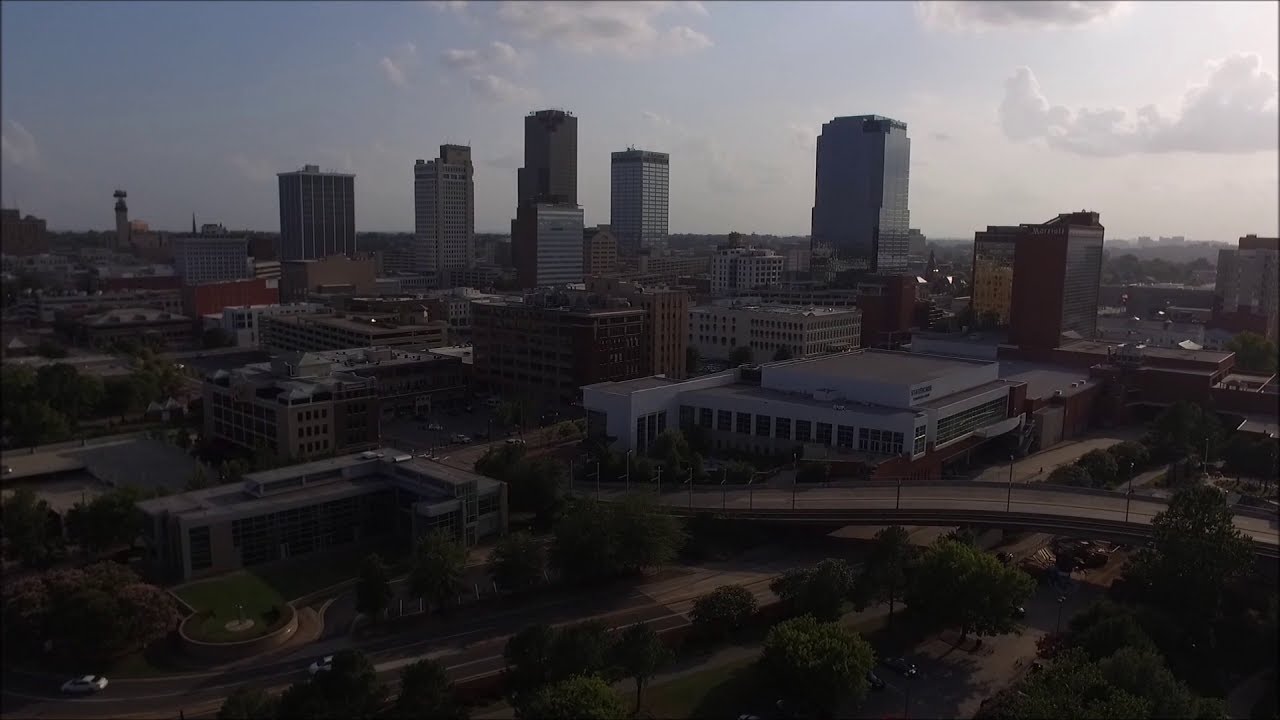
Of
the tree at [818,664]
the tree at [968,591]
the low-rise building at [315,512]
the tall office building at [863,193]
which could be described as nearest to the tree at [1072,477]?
the tree at [968,591]

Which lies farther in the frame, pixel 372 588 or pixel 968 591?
pixel 968 591

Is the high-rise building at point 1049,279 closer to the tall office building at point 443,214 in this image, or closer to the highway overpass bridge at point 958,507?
the highway overpass bridge at point 958,507

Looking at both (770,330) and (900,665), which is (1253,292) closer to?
(770,330)

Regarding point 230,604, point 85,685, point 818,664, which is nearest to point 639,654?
point 818,664

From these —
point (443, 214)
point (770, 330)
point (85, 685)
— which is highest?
point (443, 214)

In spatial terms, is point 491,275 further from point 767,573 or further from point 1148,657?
point 1148,657

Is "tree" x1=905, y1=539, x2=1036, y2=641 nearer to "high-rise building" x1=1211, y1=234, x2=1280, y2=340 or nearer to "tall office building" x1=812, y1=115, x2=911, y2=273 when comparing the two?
"high-rise building" x1=1211, y1=234, x2=1280, y2=340
